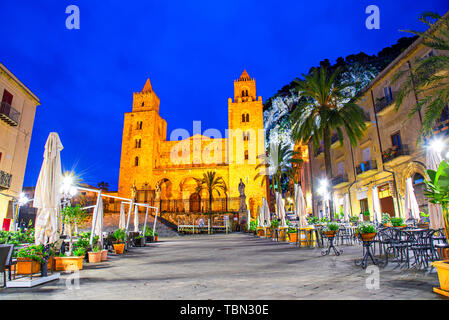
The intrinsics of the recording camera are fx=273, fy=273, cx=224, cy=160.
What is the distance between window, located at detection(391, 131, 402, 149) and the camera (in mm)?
17447

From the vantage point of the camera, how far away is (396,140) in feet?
58.5

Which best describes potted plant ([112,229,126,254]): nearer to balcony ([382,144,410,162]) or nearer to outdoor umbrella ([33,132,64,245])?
outdoor umbrella ([33,132,64,245])

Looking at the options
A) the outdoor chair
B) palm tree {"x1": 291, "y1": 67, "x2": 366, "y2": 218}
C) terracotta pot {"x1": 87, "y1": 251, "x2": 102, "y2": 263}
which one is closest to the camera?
the outdoor chair

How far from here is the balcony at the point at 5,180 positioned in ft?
52.6

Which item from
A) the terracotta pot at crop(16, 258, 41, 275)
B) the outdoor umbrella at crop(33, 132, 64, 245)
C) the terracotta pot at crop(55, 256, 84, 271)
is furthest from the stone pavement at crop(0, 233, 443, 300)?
the terracotta pot at crop(55, 256, 84, 271)

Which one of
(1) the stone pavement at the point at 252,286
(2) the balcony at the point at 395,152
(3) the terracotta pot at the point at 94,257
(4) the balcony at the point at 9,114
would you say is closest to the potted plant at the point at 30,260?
(1) the stone pavement at the point at 252,286

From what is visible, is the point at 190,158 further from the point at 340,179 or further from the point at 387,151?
the point at 387,151

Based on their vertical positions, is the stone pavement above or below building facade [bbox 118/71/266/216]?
below

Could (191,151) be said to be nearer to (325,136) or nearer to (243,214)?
(243,214)

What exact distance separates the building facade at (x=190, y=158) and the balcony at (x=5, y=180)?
19.7m

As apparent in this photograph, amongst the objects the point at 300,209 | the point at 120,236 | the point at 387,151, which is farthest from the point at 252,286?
the point at 387,151

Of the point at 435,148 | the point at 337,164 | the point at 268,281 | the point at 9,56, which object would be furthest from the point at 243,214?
the point at 9,56

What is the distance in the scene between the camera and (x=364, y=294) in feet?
11.2

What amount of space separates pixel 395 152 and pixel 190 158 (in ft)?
106
